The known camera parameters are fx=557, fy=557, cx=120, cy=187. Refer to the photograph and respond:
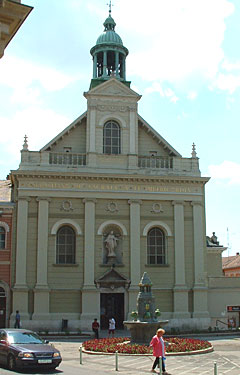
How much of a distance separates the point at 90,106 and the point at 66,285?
1221 centimetres

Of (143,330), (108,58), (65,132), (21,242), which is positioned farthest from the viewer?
(108,58)

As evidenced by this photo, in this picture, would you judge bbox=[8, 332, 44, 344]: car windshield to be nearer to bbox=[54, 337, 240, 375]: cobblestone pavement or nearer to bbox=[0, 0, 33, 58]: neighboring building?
bbox=[54, 337, 240, 375]: cobblestone pavement

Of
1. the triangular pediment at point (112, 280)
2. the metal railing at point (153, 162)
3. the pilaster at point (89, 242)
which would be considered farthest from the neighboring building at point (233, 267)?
the pilaster at point (89, 242)

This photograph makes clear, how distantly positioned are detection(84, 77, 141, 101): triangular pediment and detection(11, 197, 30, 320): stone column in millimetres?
9071

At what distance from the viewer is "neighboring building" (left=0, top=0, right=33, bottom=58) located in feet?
30.4

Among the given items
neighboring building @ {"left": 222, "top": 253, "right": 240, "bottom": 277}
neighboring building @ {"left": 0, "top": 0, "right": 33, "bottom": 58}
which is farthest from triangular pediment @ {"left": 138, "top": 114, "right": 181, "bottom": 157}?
neighboring building @ {"left": 222, "top": 253, "right": 240, "bottom": 277}

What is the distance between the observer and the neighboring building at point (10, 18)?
926cm

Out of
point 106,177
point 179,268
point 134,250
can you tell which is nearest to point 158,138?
point 106,177

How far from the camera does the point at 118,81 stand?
38594mm

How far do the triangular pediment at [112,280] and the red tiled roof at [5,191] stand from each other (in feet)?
27.3

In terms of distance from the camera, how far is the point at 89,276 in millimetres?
35594

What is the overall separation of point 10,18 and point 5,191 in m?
30.9

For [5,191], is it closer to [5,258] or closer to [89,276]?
[5,258]

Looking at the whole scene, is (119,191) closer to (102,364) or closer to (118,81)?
(118,81)
